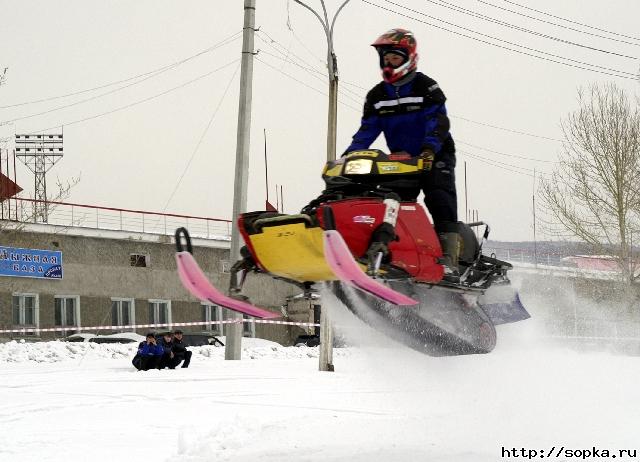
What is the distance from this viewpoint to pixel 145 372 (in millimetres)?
19172

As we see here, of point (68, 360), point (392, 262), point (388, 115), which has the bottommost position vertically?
point (68, 360)

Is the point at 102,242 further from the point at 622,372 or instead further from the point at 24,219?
the point at 622,372

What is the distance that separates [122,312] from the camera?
1516 inches

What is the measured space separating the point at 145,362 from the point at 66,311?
18084 millimetres

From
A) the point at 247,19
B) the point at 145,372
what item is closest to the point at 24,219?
the point at 247,19

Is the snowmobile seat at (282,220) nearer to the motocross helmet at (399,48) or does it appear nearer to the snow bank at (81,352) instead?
the motocross helmet at (399,48)

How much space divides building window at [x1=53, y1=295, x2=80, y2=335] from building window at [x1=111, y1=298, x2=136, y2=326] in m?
1.56

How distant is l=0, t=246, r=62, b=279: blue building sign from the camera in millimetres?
35125

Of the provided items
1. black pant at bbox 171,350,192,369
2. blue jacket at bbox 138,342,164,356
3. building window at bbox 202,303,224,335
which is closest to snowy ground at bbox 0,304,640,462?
blue jacket at bbox 138,342,164,356

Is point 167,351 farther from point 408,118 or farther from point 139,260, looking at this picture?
point 139,260

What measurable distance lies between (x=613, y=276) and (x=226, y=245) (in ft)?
54.8

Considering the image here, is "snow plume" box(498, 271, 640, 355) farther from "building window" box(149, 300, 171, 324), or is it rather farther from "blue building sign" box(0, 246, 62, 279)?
"building window" box(149, 300, 171, 324)

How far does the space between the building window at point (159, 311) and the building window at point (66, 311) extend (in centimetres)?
341

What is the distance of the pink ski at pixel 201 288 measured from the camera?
8359 mm
